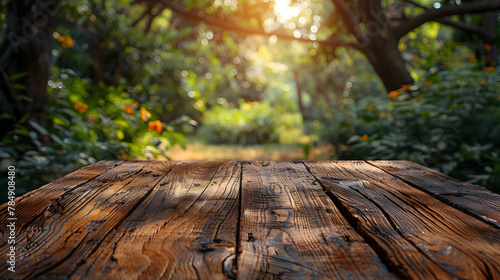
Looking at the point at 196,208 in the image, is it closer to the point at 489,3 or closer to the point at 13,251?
the point at 13,251

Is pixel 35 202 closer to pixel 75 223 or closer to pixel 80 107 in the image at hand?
pixel 75 223

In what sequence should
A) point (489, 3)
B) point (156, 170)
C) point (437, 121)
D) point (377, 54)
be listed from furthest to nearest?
1. point (377, 54)
2. point (489, 3)
3. point (437, 121)
4. point (156, 170)

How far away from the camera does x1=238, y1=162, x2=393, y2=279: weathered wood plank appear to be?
26.0 inches

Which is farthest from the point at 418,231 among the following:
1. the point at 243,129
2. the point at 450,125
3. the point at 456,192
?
the point at 243,129

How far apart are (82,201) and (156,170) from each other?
50 cm

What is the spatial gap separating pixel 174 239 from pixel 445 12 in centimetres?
438

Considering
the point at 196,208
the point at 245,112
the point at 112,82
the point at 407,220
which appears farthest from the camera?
the point at 245,112

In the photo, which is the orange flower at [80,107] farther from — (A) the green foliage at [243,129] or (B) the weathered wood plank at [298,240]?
(A) the green foliage at [243,129]

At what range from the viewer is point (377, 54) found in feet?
14.4

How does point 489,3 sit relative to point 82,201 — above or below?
above

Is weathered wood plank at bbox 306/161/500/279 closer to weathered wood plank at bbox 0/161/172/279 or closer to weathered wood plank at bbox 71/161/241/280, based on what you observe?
weathered wood plank at bbox 71/161/241/280

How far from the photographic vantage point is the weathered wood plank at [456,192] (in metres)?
0.97

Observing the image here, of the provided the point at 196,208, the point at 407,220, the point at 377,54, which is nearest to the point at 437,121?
the point at 377,54

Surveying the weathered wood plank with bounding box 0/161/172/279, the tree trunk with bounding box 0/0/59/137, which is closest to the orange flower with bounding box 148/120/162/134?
the tree trunk with bounding box 0/0/59/137
